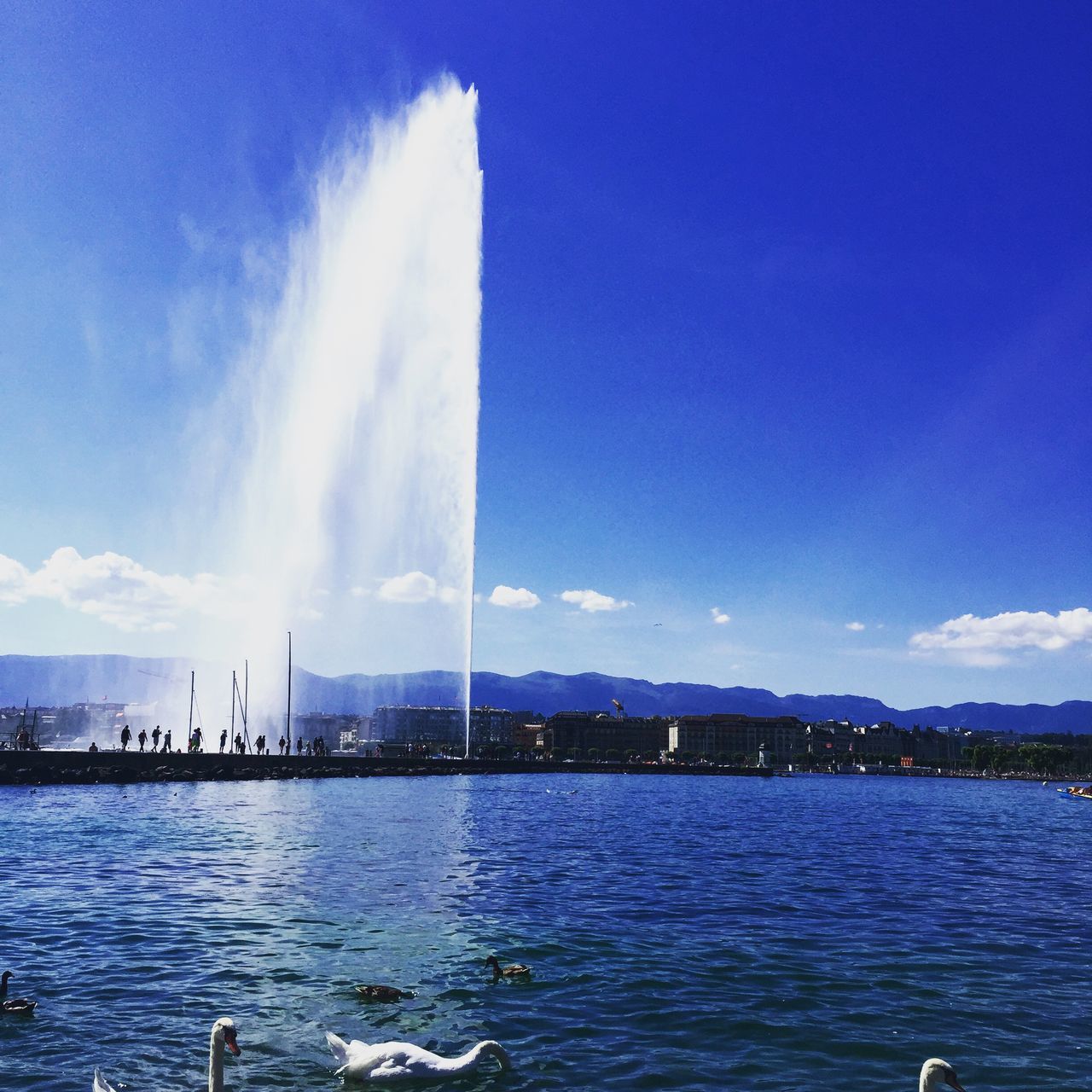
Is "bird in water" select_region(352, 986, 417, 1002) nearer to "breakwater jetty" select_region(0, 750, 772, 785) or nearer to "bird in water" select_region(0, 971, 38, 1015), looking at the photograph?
"bird in water" select_region(0, 971, 38, 1015)

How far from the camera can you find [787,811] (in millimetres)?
62938

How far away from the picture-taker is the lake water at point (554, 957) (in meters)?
11.2

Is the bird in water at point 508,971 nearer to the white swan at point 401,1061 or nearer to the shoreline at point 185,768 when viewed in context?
the white swan at point 401,1061

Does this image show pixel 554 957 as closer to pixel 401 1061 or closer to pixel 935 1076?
pixel 401 1061

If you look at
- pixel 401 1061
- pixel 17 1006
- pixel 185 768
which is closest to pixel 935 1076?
pixel 401 1061

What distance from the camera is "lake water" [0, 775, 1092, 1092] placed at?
36.9 ft

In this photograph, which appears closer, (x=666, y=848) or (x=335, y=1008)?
(x=335, y=1008)

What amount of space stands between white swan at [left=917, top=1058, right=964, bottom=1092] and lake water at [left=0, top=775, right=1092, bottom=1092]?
142cm

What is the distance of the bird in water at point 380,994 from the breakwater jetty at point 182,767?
56.4m

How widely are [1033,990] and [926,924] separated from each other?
541 centimetres

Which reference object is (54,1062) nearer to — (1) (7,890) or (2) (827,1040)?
(2) (827,1040)

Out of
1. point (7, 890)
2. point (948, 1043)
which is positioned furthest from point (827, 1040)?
point (7, 890)

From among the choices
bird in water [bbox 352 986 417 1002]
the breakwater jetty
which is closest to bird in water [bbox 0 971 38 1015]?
bird in water [bbox 352 986 417 1002]

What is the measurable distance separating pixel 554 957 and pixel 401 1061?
242 inches
